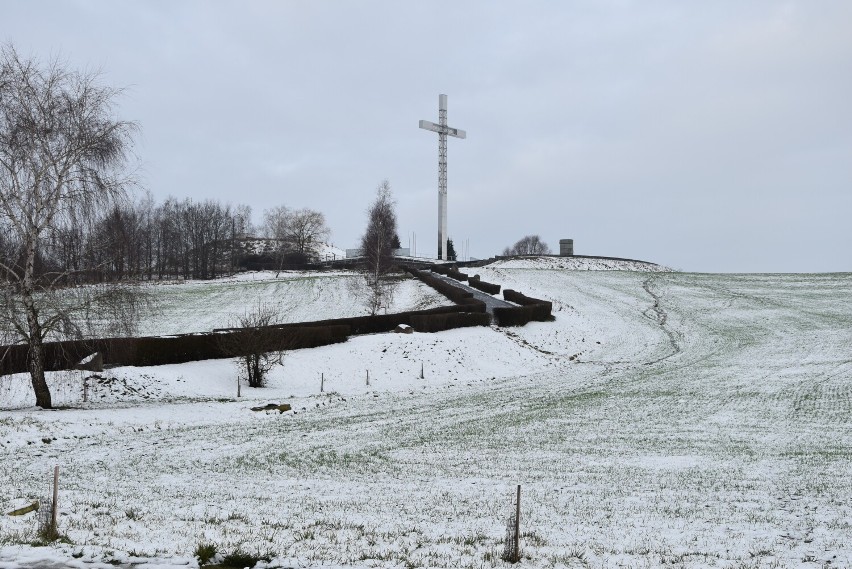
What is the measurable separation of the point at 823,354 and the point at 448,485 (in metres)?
34.0

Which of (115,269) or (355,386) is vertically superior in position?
(115,269)

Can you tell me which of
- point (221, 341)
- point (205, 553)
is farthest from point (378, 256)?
point (205, 553)

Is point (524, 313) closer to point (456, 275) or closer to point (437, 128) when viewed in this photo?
point (456, 275)

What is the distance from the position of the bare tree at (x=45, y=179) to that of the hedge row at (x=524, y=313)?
29.1 metres

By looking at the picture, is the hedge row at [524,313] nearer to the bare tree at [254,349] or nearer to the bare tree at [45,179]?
the bare tree at [254,349]

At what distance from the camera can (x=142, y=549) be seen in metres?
8.03

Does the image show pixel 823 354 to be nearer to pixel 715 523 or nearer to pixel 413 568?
pixel 715 523

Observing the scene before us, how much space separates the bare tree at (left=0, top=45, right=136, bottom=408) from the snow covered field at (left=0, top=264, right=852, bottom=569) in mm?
3625

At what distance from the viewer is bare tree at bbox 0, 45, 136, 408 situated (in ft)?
64.9

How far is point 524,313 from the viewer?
4559cm

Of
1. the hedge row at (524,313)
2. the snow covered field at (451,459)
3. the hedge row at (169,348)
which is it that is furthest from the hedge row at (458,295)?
the hedge row at (169,348)

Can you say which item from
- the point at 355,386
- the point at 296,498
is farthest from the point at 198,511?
the point at 355,386

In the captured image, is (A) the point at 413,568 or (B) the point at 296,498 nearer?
(A) the point at 413,568

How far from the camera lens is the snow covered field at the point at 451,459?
8758mm
